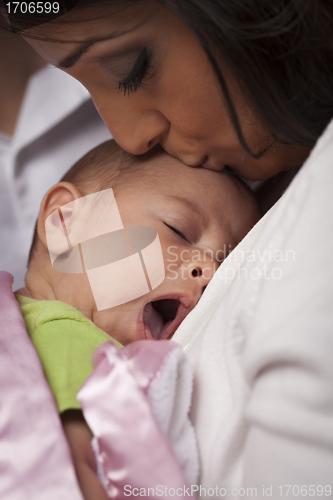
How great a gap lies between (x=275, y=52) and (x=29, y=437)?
668mm

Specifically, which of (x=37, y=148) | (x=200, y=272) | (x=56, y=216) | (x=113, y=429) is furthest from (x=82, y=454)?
(x=37, y=148)

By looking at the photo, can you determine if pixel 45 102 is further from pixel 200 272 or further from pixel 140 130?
pixel 200 272

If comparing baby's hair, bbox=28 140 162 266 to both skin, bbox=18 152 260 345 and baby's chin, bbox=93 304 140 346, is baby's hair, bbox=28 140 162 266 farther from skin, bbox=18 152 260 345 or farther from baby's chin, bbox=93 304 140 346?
baby's chin, bbox=93 304 140 346

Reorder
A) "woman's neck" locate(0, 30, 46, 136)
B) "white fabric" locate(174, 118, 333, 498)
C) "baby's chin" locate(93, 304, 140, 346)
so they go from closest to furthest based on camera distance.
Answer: "white fabric" locate(174, 118, 333, 498) → "baby's chin" locate(93, 304, 140, 346) → "woman's neck" locate(0, 30, 46, 136)

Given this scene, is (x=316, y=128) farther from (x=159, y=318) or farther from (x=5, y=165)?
(x=5, y=165)

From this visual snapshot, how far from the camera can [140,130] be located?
0.82 meters

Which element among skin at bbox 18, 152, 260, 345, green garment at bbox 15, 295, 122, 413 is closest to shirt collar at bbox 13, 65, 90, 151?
skin at bbox 18, 152, 260, 345

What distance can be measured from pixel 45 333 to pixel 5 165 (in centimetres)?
78

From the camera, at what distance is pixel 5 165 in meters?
1.22

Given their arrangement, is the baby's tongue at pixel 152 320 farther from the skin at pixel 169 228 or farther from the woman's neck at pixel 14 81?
the woman's neck at pixel 14 81

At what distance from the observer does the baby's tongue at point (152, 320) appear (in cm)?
80

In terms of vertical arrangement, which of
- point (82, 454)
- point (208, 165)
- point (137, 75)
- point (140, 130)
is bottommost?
point (82, 454)

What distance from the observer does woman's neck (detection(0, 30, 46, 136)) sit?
3.93 feet

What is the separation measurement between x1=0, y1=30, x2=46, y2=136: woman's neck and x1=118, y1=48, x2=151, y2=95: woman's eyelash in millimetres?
606
